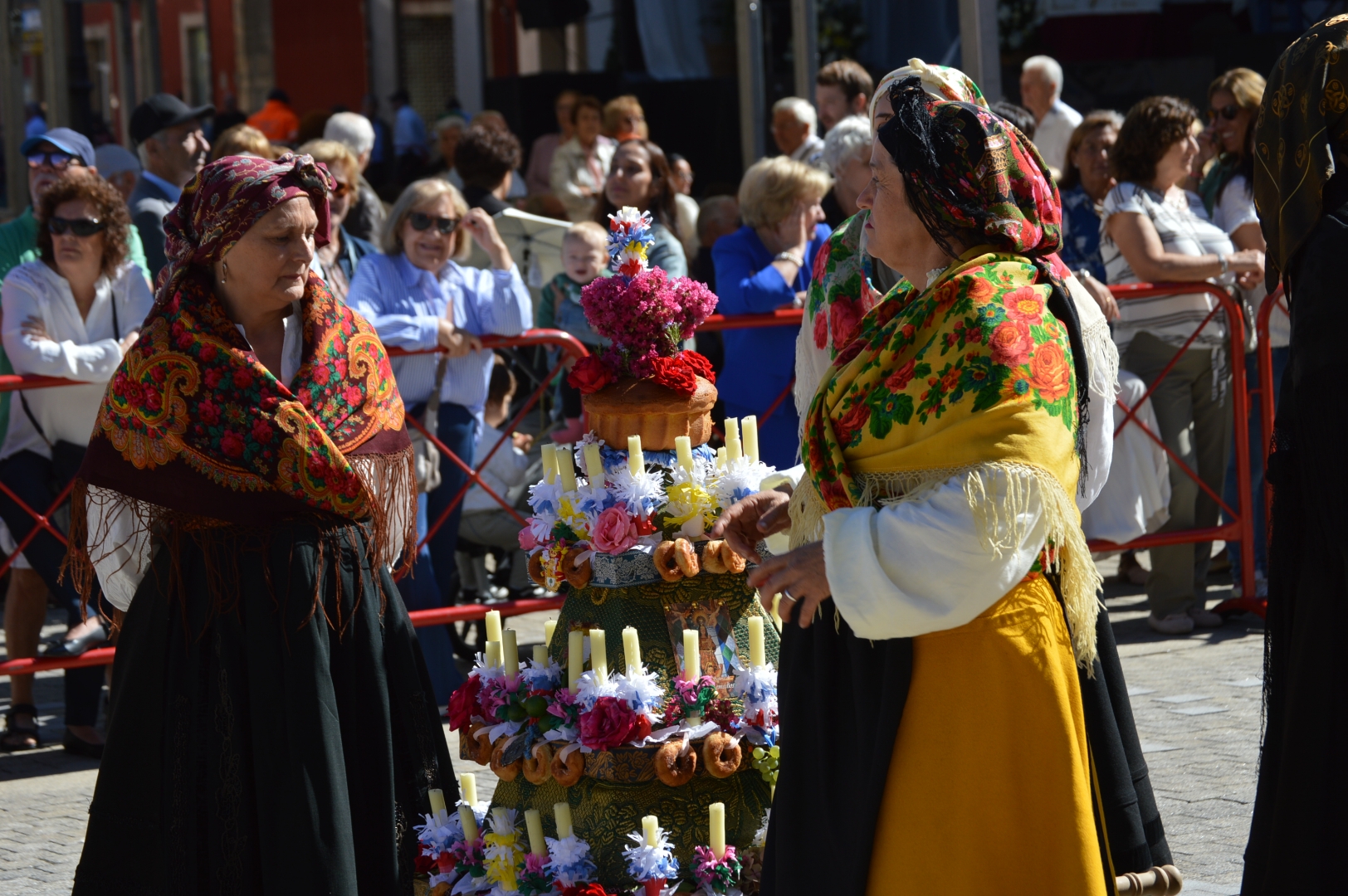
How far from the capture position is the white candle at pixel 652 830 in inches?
141

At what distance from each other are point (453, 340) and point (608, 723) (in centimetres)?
304

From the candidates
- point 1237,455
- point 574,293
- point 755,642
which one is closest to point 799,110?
point 574,293

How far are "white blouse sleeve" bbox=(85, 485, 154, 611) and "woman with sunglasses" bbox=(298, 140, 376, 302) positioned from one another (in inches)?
106

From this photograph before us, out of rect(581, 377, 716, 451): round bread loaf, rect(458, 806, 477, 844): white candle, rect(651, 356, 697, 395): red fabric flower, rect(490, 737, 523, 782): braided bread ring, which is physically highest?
rect(651, 356, 697, 395): red fabric flower

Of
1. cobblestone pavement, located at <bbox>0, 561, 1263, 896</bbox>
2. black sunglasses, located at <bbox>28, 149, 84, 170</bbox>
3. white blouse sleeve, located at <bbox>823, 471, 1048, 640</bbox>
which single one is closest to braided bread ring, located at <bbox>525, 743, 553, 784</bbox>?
white blouse sleeve, located at <bbox>823, 471, 1048, 640</bbox>

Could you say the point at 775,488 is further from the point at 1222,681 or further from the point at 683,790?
the point at 1222,681

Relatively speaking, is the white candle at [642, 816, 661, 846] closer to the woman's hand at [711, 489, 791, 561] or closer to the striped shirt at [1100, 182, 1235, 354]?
the woman's hand at [711, 489, 791, 561]

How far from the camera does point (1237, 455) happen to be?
7.39 meters

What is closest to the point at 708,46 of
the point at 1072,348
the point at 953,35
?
the point at 953,35

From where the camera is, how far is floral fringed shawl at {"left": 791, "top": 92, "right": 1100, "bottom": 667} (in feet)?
8.76

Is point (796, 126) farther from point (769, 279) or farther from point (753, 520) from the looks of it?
point (753, 520)

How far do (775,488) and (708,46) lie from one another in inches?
467

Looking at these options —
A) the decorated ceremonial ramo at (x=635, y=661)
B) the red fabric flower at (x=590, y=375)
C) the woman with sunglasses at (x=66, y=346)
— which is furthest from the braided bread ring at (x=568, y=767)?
the woman with sunglasses at (x=66, y=346)

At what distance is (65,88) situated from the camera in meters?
11.7
